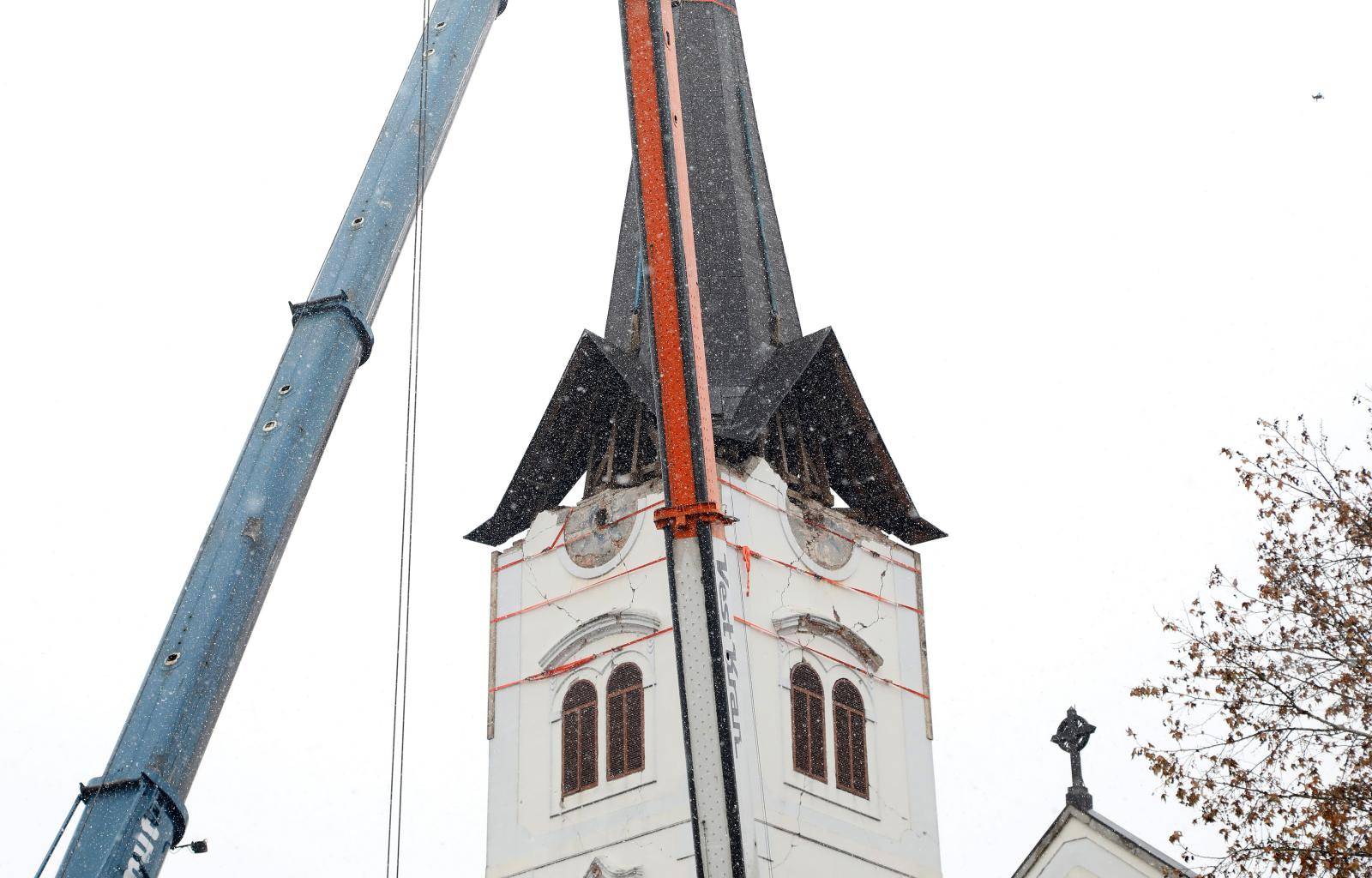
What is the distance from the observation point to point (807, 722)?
29.7 metres

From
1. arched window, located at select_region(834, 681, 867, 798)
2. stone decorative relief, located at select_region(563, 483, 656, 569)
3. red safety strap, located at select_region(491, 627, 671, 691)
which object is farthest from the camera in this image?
stone decorative relief, located at select_region(563, 483, 656, 569)

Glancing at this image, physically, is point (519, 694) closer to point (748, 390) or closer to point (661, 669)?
point (661, 669)

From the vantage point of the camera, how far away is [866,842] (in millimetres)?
29625

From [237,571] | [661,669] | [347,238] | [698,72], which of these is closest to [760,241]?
[698,72]

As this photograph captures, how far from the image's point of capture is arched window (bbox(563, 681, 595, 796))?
29.7 meters

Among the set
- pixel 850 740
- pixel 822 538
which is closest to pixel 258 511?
pixel 850 740

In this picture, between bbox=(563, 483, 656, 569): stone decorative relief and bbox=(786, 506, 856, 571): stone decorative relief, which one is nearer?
bbox=(563, 483, 656, 569): stone decorative relief

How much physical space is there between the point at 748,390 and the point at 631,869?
8563 millimetres

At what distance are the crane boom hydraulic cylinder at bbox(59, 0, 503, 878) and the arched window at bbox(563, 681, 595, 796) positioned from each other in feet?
41.8

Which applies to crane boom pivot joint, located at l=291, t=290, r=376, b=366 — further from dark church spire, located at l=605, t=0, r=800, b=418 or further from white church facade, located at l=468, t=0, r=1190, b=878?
dark church spire, located at l=605, t=0, r=800, b=418

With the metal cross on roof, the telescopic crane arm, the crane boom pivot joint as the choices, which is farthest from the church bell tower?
the crane boom pivot joint

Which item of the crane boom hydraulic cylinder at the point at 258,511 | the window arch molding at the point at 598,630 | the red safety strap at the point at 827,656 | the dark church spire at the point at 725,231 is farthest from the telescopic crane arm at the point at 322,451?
the dark church spire at the point at 725,231

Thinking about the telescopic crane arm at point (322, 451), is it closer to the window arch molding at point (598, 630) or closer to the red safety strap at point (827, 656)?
the red safety strap at point (827, 656)

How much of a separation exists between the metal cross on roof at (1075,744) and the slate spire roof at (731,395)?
6.76 metres
